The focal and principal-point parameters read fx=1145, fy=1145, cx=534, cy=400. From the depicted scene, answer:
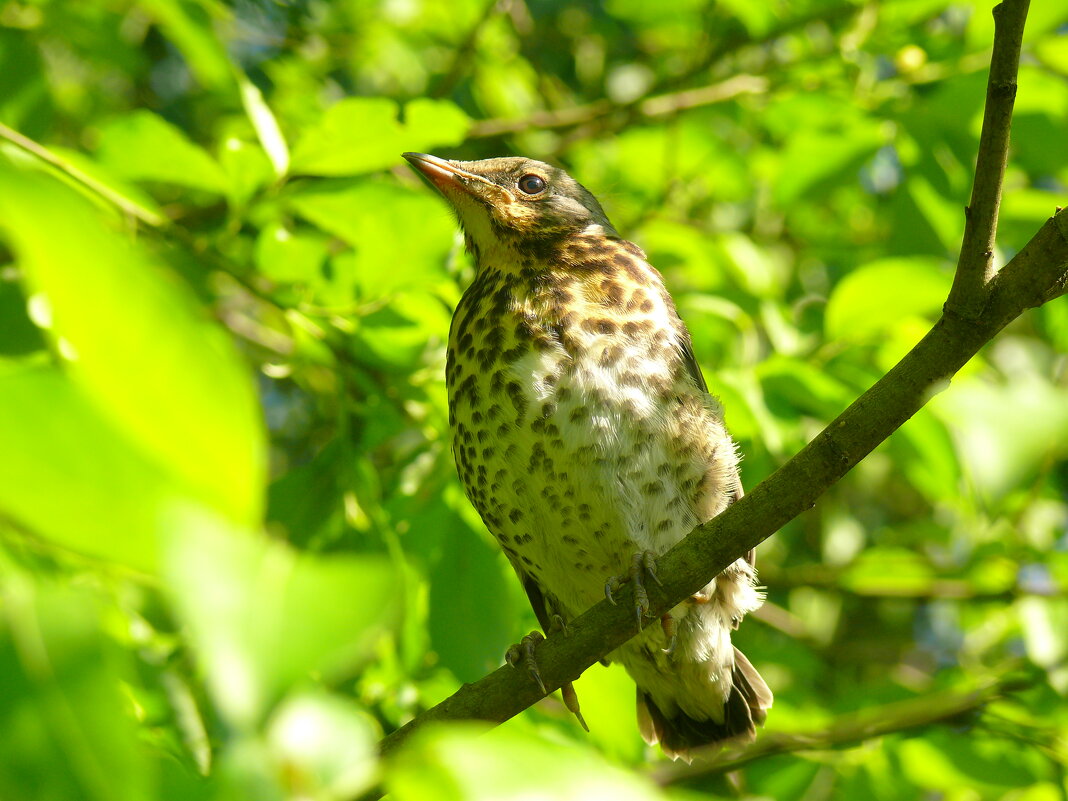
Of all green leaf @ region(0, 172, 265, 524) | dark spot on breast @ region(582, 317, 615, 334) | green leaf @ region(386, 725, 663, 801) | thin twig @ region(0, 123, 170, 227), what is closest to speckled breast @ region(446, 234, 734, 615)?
dark spot on breast @ region(582, 317, 615, 334)

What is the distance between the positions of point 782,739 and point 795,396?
120 cm

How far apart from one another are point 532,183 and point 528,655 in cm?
198

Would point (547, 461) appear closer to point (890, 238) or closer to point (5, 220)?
point (890, 238)

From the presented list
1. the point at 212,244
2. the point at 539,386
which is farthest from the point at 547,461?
the point at 212,244

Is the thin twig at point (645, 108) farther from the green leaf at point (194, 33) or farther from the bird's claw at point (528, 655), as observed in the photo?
the bird's claw at point (528, 655)

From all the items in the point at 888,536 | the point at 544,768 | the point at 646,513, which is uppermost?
the point at 544,768

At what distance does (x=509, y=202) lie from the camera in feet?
13.1

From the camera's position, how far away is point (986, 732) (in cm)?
364

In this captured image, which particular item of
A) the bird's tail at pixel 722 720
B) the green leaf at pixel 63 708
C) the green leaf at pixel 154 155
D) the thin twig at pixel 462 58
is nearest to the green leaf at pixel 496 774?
the green leaf at pixel 63 708

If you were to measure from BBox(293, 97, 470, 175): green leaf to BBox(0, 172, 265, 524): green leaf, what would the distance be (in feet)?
6.93

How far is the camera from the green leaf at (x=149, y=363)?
81 cm

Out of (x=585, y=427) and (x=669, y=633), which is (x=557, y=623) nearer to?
(x=669, y=633)

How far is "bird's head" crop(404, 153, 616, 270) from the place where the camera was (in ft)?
12.8

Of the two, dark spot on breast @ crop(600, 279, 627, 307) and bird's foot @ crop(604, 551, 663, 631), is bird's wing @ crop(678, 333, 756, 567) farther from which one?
bird's foot @ crop(604, 551, 663, 631)
